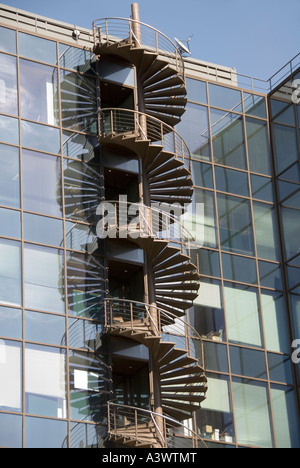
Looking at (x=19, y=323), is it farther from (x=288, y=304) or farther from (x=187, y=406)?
(x=288, y=304)

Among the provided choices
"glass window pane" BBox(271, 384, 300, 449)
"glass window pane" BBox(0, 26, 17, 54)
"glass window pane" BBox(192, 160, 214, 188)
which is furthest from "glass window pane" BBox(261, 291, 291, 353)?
"glass window pane" BBox(0, 26, 17, 54)

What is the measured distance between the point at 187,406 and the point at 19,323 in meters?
6.55

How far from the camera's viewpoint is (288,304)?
46188 mm

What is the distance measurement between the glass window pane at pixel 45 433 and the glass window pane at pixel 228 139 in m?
13.5

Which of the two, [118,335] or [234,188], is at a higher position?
[234,188]

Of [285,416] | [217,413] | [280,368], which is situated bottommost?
[217,413]

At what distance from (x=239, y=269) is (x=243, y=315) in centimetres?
183

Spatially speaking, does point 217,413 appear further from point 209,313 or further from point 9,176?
point 9,176

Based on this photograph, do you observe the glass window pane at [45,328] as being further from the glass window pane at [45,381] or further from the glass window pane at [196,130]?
the glass window pane at [196,130]

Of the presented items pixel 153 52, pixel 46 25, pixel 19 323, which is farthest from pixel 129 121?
pixel 19 323

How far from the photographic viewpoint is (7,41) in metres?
43.8

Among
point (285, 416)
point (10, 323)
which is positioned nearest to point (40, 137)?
point (10, 323)

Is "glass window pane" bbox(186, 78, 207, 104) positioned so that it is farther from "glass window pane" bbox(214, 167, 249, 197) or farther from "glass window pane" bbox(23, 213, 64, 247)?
"glass window pane" bbox(23, 213, 64, 247)

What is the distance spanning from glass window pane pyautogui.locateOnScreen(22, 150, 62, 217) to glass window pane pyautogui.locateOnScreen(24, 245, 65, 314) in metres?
1.55
